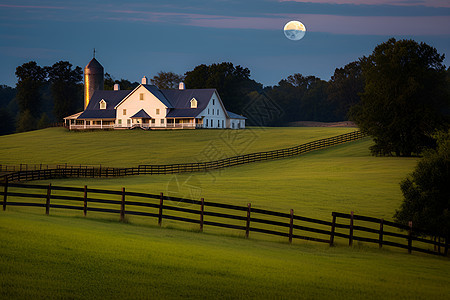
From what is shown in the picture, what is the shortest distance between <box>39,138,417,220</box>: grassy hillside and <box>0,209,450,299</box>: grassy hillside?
484 inches

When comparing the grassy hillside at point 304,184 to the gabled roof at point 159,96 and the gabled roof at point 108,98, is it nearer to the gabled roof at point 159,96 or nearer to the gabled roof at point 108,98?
the gabled roof at point 159,96

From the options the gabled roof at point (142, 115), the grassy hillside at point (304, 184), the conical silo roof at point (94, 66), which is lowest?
the grassy hillside at point (304, 184)

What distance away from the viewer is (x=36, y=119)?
425 ft

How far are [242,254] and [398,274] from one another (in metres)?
3.97

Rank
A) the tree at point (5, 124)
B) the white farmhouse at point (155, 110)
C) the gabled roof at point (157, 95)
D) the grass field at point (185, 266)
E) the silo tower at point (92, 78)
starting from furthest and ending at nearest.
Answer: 1. the tree at point (5, 124)
2. the silo tower at point (92, 78)
3. the gabled roof at point (157, 95)
4. the white farmhouse at point (155, 110)
5. the grass field at point (185, 266)

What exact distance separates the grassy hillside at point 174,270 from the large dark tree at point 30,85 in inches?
4898

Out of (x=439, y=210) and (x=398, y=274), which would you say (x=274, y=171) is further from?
(x=398, y=274)

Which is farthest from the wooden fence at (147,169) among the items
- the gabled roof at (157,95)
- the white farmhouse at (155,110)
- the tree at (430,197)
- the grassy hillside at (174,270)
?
the gabled roof at (157,95)

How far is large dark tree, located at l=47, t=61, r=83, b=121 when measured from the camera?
130 meters

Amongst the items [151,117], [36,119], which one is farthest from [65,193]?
[36,119]

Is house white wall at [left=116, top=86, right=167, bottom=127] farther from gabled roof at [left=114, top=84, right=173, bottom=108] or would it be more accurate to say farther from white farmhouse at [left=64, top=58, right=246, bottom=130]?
gabled roof at [left=114, top=84, right=173, bottom=108]

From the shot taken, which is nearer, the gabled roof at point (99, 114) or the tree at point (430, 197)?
the tree at point (430, 197)

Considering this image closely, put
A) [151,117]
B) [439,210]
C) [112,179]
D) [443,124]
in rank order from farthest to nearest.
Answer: [151,117]
[443,124]
[112,179]
[439,210]

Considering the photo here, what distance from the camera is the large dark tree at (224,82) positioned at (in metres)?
122
